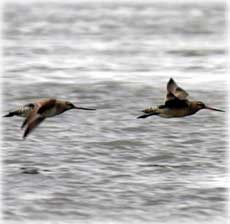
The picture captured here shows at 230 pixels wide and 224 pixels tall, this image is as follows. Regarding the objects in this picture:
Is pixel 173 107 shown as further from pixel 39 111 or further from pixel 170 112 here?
pixel 39 111

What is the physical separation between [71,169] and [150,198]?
4.03 ft

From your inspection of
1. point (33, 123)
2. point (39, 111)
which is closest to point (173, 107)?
point (39, 111)

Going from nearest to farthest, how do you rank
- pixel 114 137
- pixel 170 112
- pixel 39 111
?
pixel 39 111 < pixel 170 112 < pixel 114 137

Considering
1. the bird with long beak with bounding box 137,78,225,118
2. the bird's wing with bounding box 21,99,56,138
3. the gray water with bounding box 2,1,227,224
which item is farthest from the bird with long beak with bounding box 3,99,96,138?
the bird with long beak with bounding box 137,78,225,118

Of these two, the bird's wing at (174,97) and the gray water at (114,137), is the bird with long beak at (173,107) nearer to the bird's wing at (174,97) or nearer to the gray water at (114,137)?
the bird's wing at (174,97)

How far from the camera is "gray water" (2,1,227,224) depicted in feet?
28.0

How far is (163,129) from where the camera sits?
11875 millimetres

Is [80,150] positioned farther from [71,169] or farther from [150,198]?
[150,198]

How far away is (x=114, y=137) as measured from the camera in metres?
11.4

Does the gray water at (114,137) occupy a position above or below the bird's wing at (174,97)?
below

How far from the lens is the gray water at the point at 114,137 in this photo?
854 cm

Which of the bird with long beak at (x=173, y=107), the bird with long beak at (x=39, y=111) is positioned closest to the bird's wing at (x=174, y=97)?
the bird with long beak at (x=173, y=107)

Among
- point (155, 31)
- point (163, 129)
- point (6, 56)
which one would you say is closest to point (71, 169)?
point (163, 129)

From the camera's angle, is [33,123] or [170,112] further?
[170,112]
